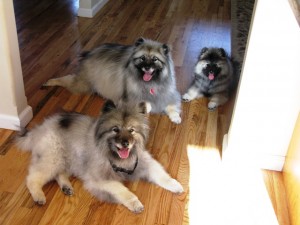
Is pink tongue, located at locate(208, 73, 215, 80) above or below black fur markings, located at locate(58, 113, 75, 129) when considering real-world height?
below

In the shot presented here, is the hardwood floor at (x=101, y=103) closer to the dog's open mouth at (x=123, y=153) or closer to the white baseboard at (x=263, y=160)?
the white baseboard at (x=263, y=160)

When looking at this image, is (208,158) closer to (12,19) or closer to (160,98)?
(160,98)

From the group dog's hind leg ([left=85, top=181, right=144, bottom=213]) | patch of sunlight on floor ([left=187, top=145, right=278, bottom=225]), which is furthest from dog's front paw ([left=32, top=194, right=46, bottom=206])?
patch of sunlight on floor ([left=187, top=145, right=278, bottom=225])

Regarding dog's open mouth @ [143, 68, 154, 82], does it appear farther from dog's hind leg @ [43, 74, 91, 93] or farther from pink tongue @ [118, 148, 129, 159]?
pink tongue @ [118, 148, 129, 159]

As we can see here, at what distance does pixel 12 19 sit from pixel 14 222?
43.2 inches

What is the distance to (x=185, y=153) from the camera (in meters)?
2.39

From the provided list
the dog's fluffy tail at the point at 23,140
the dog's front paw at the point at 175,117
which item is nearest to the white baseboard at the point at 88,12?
the dog's front paw at the point at 175,117

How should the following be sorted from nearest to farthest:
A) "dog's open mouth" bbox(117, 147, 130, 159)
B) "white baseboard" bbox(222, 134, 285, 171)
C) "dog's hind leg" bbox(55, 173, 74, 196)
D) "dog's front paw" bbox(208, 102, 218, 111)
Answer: "dog's open mouth" bbox(117, 147, 130, 159) < "dog's hind leg" bbox(55, 173, 74, 196) < "white baseboard" bbox(222, 134, 285, 171) < "dog's front paw" bbox(208, 102, 218, 111)

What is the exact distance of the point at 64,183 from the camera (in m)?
2.08

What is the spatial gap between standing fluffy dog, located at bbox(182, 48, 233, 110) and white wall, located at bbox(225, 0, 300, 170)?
674 millimetres

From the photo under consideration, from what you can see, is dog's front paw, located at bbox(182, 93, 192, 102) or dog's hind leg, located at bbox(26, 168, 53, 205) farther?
dog's front paw, located at bbox(182, 93, 192, 102)

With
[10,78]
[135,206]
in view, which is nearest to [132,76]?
[10,78]

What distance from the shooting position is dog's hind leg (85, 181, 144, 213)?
77.2 inches

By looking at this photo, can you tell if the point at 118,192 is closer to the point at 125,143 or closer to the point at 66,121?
the point at 125,143
